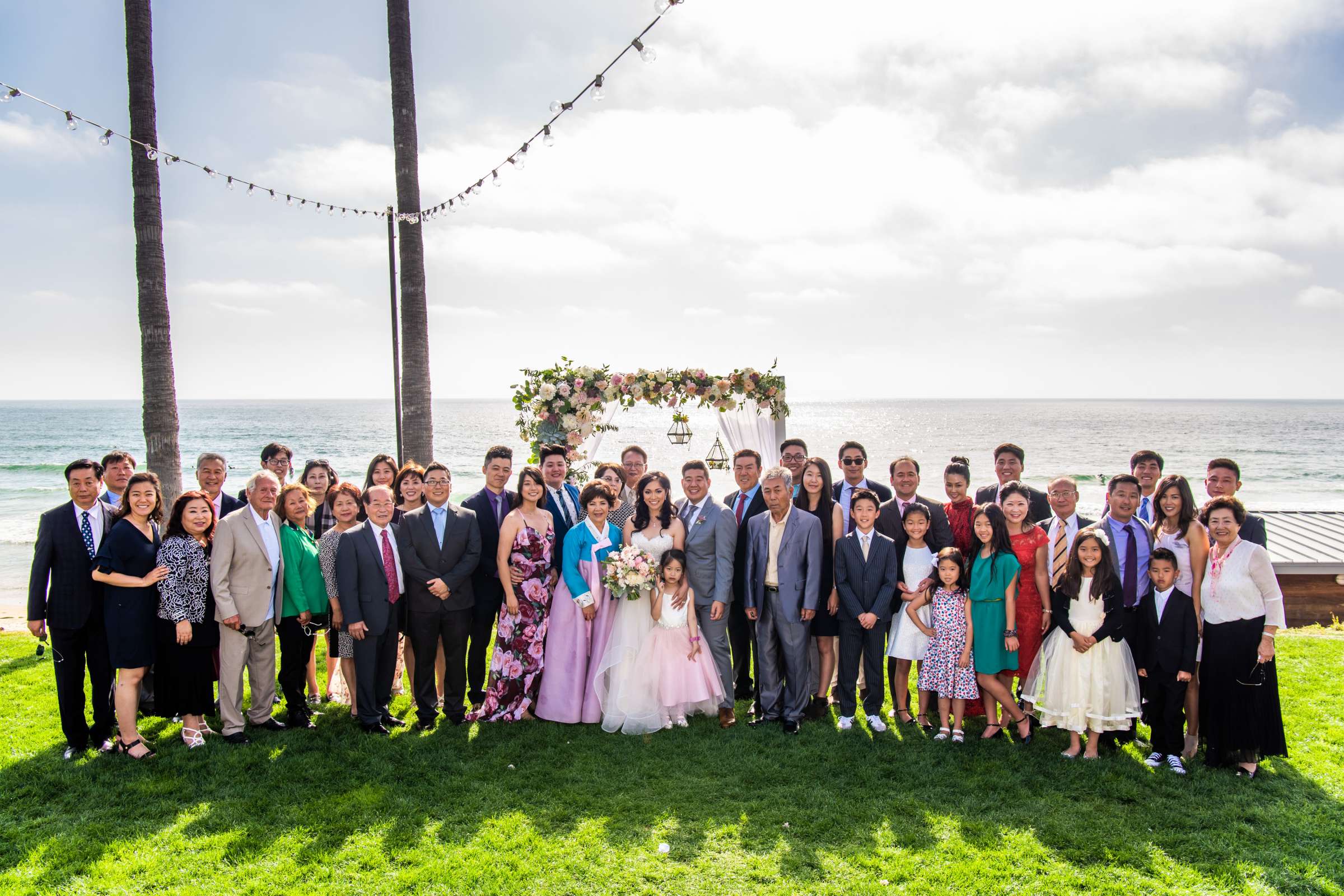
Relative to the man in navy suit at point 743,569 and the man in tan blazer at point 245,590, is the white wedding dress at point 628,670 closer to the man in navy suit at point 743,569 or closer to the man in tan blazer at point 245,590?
the man in navy suit at point 743,569

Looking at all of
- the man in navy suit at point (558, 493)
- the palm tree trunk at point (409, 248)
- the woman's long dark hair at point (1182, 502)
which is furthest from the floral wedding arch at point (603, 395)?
the woman's long dark hair at point (1182, 502)

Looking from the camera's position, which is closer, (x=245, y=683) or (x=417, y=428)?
(x=245, y=683)

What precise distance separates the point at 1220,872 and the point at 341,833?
471 centimetres

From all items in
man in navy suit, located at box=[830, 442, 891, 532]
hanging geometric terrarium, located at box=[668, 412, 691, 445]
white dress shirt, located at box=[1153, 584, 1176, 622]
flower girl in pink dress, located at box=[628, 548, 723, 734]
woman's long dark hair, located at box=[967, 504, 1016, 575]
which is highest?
hanging geometric terrarium, located at box=[668, 412, 691, 445]

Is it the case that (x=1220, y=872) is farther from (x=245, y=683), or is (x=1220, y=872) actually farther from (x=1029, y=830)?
(x=245, y=683)

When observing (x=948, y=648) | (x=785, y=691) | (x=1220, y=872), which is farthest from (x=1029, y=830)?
(x=785, y=691)

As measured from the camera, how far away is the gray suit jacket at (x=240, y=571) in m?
5.49

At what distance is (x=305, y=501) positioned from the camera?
19.8 ft

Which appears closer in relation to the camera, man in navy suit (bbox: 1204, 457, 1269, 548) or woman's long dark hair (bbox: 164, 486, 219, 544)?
man in navy suit (bbox: 1204, 457, 1269, 548)

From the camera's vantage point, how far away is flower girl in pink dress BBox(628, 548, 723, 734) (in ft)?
19.6

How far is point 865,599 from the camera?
5.97 m

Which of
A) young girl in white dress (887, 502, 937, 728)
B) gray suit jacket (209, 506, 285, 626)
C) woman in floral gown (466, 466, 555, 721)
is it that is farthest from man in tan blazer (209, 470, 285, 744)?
young girl in white dress (887, 502, 937, 728)

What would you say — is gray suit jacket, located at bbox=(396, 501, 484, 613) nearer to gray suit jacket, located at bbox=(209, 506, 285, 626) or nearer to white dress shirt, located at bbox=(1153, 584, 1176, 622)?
gray suit jacket, located at bbox=(209, 506, 285, 626)

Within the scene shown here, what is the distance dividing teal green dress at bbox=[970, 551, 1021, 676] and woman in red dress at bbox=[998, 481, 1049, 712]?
0.12 meters
